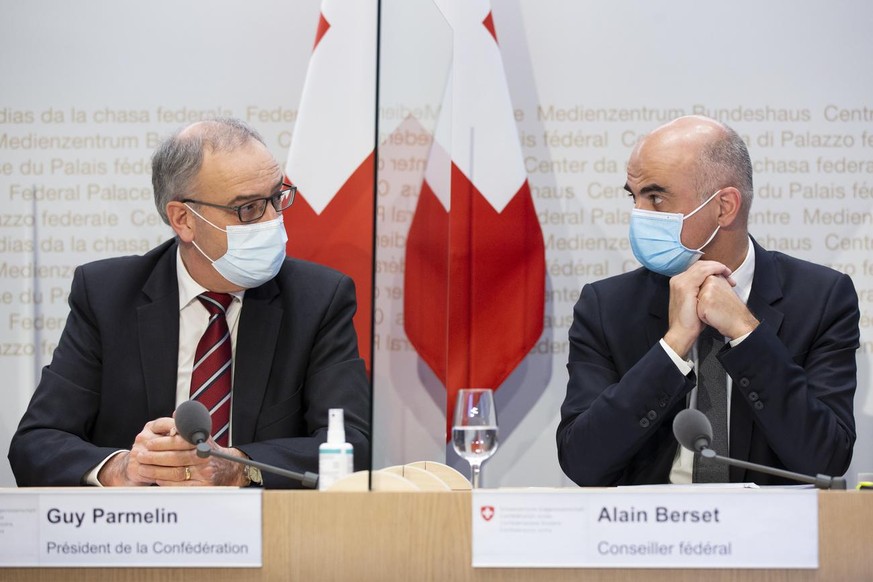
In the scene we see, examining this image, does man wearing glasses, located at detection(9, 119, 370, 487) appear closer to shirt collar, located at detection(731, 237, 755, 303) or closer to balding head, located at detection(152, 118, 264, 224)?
balding head, located at detection(152, 118, 264, 224)

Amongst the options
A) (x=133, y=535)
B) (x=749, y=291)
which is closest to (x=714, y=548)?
(x=133, y=535)

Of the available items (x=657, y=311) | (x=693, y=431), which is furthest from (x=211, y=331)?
(x=693, y=431)

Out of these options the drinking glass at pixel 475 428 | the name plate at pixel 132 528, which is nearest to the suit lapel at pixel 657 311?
the drinking glass at pixel 475 428

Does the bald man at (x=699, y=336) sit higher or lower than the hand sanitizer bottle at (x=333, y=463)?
higher

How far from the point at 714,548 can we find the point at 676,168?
1.59m

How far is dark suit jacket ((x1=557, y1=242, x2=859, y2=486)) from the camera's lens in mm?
2629

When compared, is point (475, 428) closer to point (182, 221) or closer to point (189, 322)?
point (189, 322)

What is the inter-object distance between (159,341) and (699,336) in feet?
4.86

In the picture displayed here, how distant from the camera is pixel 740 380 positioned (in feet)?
8.69

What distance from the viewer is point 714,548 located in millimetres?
1619

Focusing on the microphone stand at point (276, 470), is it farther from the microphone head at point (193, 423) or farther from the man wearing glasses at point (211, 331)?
the man wearing glasses at point (211, 331)

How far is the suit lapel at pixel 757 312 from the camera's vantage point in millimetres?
2795

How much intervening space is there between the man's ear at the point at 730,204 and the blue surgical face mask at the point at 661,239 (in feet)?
0.07

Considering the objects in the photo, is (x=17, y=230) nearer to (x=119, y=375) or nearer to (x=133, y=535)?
(x=119, y=375)
